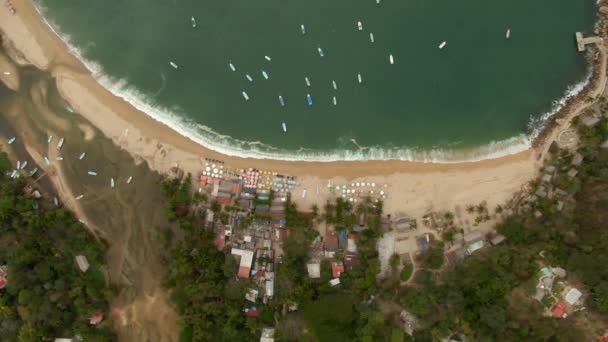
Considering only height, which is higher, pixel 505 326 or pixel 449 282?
pixel 449 282

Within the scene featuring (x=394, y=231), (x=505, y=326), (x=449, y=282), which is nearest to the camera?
(x=505, y=326)

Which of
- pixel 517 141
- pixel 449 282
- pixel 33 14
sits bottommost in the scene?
pixel 449 282

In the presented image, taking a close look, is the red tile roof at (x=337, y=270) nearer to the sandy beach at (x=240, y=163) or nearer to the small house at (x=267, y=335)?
the sandy beach at (x=240, y=163)

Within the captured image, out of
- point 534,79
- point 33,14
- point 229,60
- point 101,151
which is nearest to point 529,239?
point 534,79

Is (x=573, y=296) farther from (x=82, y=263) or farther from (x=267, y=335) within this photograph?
(x=82, y=263)

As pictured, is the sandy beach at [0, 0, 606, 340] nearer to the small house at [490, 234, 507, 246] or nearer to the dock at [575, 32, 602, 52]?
the dock at [575, 32, 602, 52]

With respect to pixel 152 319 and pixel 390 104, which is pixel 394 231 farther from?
pixel 152 319

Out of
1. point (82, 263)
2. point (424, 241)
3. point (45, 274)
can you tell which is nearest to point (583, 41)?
point (424, 241)
